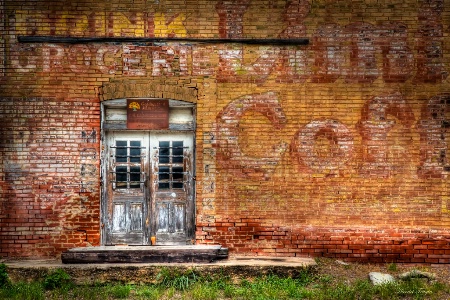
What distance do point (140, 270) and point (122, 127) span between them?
2.49m

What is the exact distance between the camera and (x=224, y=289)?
594 centimetres

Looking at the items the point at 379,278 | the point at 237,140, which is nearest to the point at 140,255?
the point at 237,140

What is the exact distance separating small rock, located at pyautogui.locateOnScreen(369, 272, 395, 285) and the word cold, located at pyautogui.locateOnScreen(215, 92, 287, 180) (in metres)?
2.31

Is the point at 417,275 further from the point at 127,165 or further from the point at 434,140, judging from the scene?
the point at 127,165

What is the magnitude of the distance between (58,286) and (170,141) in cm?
294

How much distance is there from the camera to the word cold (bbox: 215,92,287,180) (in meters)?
6.89

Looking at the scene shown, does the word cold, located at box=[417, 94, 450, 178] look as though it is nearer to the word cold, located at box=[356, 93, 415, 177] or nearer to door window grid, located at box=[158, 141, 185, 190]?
the word cold, located at box=[356, 93, 415, 177]

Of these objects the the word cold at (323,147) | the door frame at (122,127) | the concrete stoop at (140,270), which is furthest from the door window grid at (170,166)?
the the word cold at (323,147)

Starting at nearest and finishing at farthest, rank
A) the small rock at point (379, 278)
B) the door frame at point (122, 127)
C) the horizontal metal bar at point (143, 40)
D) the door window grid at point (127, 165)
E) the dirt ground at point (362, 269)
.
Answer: the small rock at point (379, 278) → the dirt ground at point (362, 269) → the horizontal metal bar at point (143, 40) → the door frame at point (122, 127) → the door window grid at point (127, 165)

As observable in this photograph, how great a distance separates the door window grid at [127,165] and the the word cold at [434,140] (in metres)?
5.00

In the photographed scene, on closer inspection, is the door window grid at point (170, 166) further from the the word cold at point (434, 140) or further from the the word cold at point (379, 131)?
the the word cold at point (434, 140)

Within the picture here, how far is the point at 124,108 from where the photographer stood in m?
6.98

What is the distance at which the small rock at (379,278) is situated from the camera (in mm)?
5918

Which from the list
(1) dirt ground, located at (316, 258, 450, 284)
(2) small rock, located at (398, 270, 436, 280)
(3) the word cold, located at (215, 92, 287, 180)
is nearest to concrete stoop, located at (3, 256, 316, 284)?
(1) dirt ground, located at (316, 258, 450, 284)
